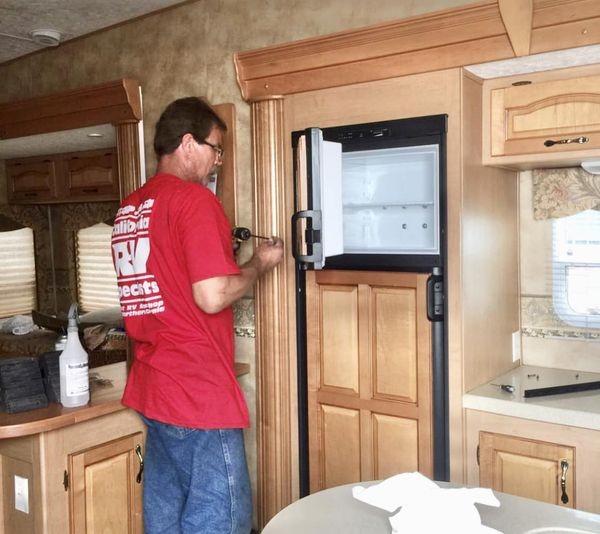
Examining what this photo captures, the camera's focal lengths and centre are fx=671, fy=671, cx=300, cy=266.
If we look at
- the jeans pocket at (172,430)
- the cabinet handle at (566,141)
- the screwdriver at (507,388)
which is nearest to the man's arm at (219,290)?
the jeans pocket at (172,430)

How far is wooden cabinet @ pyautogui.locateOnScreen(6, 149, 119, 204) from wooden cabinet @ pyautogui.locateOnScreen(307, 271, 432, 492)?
183 centimetres

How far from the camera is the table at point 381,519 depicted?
1291 mm

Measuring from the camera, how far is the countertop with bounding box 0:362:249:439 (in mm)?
2152

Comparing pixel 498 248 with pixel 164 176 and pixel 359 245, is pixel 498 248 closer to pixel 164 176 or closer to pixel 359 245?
pixel 359 245

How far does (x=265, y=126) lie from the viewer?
109 inches

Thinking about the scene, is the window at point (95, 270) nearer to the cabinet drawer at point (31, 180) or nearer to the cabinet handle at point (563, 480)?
the cabinet drawer at point (31, 180)

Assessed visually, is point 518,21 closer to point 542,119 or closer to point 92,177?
point 542,119

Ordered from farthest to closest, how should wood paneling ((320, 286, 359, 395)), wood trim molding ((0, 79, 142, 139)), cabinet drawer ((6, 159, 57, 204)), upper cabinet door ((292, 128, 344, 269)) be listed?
cabinet drawer ((6, 159, 57, 204))
wood trim molding ((0, 79, 142, 139))
wood paneling ((320, 286, 359, 395))
upper cabinet door ((292, 128, 344, 269))

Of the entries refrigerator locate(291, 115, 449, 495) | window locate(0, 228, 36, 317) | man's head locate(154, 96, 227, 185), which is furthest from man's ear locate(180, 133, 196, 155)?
window locate(0, 228, 36, 317)

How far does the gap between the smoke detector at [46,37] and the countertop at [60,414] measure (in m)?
1.82

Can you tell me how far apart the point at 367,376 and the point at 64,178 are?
2598 mm

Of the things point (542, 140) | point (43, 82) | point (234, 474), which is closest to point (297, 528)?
point (234, 474)

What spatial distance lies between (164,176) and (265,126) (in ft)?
2.16

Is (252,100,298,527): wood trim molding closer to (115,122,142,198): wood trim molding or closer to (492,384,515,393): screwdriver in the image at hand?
(115,122,142,198): wood trim molding
